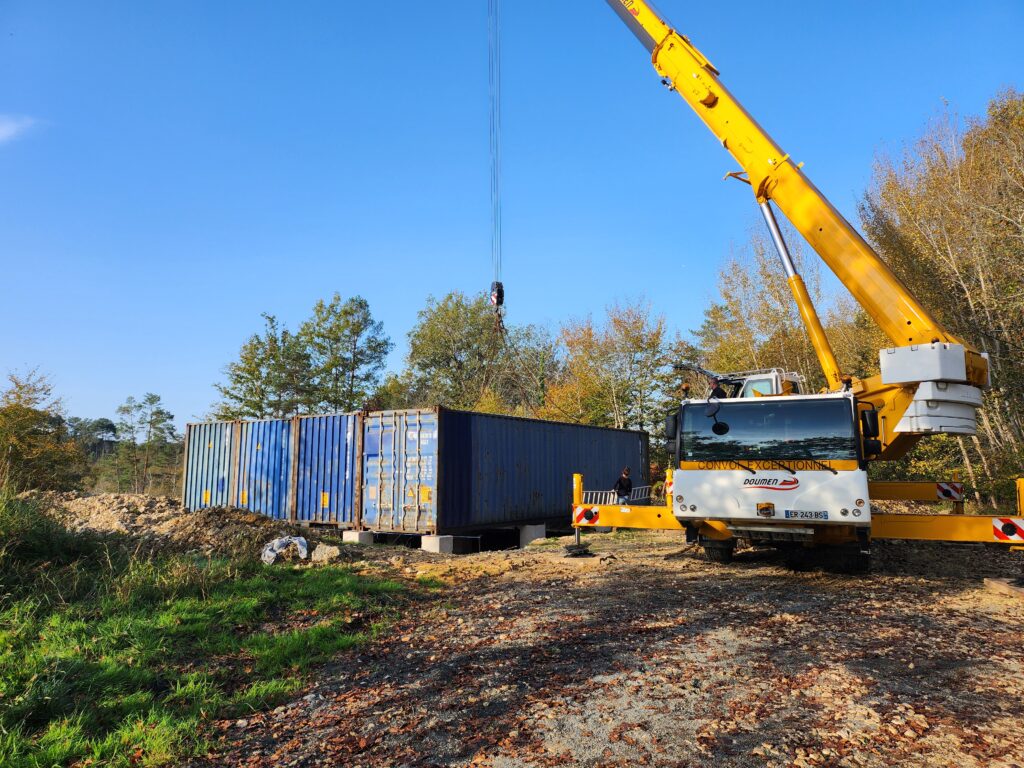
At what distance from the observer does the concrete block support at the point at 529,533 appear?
14.7 meters

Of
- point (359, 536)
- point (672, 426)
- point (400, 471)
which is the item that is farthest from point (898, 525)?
point (359, 536)

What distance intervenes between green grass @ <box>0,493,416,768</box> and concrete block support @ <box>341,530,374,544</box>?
4.50 m

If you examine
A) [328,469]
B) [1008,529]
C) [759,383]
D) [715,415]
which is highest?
[759,383]

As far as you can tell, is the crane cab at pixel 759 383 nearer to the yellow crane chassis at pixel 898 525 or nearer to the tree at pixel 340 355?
the yellow crane chassis at pixel 898 525

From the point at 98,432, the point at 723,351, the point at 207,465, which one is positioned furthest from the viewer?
the point at 98,432

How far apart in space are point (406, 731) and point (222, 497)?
567 inches

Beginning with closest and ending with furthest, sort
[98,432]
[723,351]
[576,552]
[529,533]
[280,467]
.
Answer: [576,552] < [529,533] < [280,467] < [723,351] < [98,432]

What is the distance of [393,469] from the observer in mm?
13016

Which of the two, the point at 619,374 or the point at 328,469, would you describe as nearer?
the point at 328,469

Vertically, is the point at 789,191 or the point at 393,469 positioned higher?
the point at 789,191

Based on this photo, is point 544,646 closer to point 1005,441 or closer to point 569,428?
point 569,428

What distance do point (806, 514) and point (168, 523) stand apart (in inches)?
474

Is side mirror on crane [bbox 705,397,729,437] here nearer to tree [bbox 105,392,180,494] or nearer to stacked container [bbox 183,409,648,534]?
stacked container [bbox 183,409,648,534]

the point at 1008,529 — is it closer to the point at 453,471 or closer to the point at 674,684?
the point at 674,684
